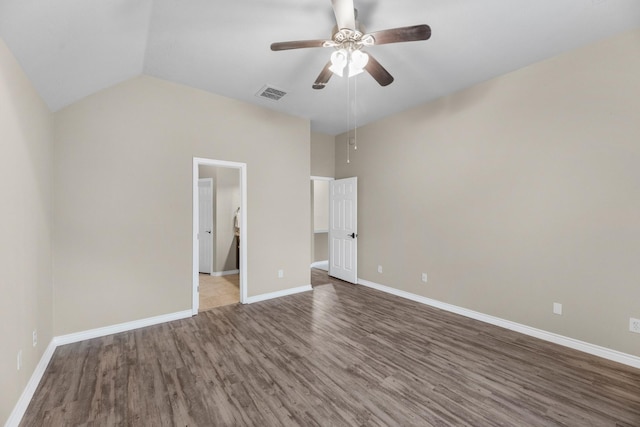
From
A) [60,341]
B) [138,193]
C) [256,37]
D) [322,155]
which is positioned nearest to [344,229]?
[322,155]

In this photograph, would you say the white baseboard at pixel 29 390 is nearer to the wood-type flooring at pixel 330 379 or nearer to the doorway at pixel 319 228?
the wood-type flooring at pixel 330 379

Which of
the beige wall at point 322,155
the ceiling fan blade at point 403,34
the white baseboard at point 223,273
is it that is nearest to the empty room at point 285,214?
the ceiling fan blade at point 403,34

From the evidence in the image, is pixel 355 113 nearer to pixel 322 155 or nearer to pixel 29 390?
pixel 322 155

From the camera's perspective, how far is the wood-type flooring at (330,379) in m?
1.83

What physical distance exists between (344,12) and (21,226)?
9.49ft

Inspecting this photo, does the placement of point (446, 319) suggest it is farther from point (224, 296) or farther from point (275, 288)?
point (224, 296)

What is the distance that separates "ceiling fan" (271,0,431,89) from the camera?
183 cm

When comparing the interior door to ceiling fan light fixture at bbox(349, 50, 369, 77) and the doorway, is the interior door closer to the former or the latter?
the doorway

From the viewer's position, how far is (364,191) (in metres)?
5.05

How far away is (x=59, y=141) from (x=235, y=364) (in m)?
3.01

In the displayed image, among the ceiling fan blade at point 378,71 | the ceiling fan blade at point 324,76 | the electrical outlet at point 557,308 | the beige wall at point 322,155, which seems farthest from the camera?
the beige wall at point 322,155

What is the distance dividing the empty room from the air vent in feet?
0.11

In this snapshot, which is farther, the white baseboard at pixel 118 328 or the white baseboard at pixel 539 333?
the white baseboard at pixel 118 328

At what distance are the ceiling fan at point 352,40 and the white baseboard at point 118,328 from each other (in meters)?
3.39
